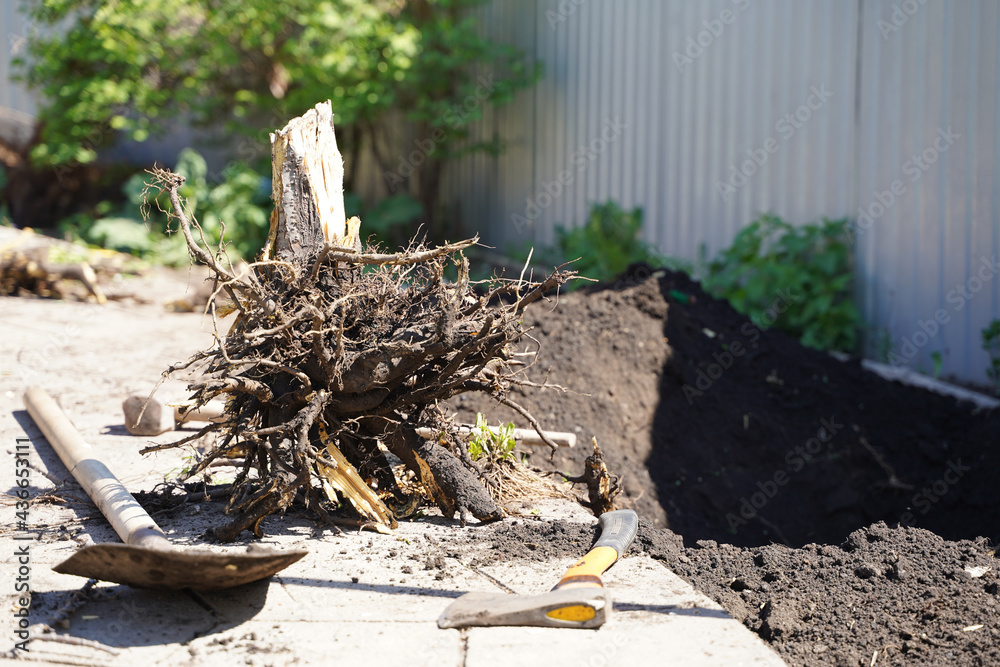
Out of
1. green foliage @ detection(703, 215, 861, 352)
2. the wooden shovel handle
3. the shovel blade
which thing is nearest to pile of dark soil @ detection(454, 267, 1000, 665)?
green foliage @ detection(703, 215, 861, 352)

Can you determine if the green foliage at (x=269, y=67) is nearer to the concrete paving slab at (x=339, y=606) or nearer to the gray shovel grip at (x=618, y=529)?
the concrete paving slab at (x=339, y=606)

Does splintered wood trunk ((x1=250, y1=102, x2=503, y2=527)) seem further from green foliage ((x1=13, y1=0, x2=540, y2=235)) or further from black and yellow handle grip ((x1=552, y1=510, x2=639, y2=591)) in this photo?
green foliage ((x1=13, y1=0, x2=540, y2=235))

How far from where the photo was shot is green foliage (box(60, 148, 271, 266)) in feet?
32.3

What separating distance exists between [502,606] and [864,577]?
45.6 inches

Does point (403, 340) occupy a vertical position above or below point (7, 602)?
above

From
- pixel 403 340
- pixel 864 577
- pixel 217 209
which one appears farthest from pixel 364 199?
pixel 864 577

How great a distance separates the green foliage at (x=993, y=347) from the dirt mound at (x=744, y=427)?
0.36 metres

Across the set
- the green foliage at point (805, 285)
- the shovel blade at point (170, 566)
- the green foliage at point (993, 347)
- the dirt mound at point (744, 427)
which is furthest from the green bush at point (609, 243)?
the shovel blade at point (170, 566)

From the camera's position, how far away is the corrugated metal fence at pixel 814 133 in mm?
5223

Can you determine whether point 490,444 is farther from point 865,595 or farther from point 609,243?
point 609,243

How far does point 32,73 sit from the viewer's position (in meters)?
10.5

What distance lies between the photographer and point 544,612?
212cm

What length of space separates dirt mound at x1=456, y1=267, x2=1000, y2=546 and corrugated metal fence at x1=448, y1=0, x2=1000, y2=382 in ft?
3.10

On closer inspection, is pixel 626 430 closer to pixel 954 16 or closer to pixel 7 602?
pixel 7 602
